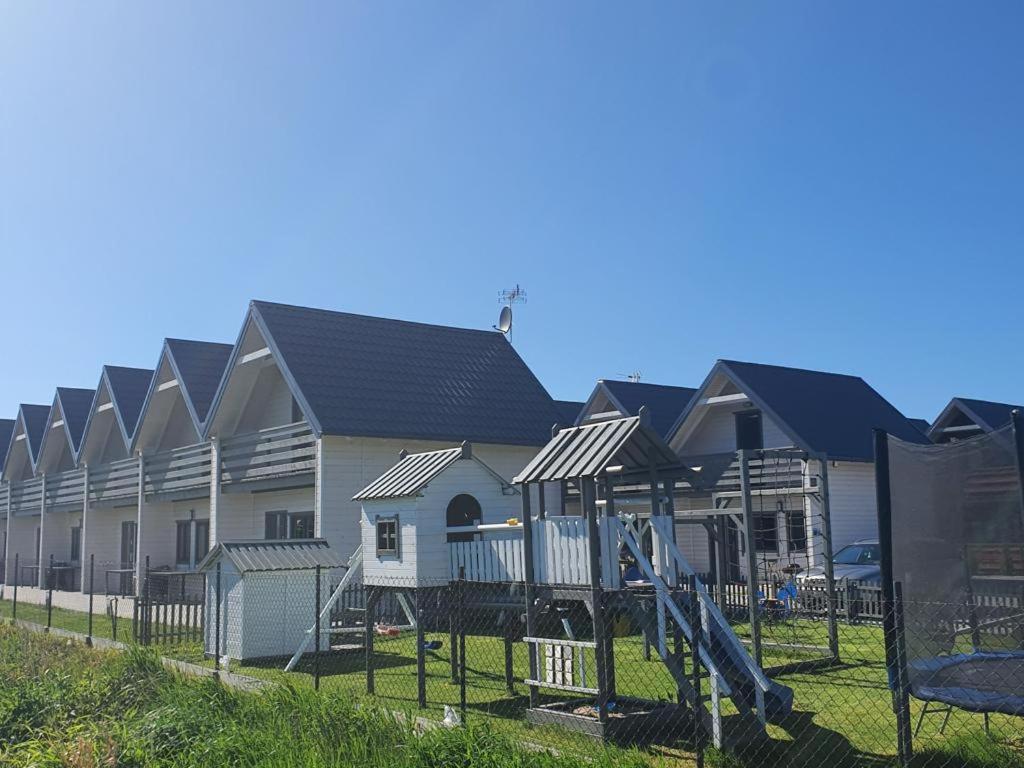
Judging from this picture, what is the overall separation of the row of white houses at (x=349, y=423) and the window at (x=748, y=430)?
6cm

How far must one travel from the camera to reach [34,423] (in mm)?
37969

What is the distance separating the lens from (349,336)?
23359 millimetres

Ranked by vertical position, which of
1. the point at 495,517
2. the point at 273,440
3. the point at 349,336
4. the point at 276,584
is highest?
the point at 349,336

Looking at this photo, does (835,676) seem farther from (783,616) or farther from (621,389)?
(621,389)

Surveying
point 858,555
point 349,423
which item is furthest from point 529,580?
point 858,555

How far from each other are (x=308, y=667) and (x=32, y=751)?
643 centimetres

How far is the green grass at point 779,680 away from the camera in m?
7.82

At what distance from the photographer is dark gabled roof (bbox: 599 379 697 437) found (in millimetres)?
29203

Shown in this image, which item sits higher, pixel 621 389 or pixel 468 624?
pixel 621 389

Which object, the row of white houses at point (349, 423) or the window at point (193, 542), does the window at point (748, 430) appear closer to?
the row of white houses at point (349, 423)

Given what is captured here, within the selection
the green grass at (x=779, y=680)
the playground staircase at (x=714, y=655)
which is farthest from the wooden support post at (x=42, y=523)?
the playground staircase at (x=714, y=655)

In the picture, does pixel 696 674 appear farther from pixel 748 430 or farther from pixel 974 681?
pixel 748 430

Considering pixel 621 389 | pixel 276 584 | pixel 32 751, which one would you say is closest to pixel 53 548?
pixel 621 389

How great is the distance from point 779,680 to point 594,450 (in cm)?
471
